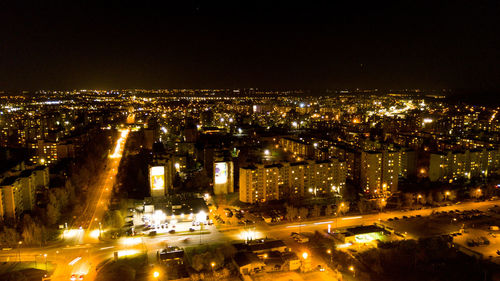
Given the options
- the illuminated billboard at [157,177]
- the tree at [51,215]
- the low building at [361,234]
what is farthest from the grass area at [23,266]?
the low building at [361,234]

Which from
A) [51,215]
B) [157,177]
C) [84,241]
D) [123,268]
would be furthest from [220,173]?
[123,268]

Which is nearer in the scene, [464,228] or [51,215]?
[464,228]

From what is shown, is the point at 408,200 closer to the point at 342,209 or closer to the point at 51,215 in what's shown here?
the point at 342,209

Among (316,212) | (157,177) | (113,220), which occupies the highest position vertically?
(157,177)

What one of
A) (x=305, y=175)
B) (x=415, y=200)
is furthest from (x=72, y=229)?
(x=415, y=200)

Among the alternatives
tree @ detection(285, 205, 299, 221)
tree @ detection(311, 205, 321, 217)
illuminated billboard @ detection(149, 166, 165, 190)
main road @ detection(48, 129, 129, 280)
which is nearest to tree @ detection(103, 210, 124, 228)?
main road @ detection(48, 129, 129, 280)

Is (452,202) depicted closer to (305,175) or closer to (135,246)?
(305,175)

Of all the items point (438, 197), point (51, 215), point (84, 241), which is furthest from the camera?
point (438, 197)
